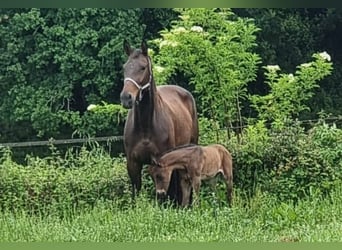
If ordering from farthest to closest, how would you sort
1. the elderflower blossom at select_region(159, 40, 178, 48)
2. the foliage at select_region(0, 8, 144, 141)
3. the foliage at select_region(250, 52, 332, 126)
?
the foliage at select_region(0, 8, 144, 141) → the foliage at select_region(250, 52, 332, 126) → the elderflower blossom at select_region(159, 40, 178, 48)

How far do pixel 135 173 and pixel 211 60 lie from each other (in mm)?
2343

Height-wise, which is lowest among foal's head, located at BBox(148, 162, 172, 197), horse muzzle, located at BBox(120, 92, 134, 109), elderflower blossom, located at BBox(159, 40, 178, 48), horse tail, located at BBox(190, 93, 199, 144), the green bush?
the green bush

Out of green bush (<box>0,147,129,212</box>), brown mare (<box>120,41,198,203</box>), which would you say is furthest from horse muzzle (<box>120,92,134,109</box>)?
green bush (<box>0,147,129,212</box>)

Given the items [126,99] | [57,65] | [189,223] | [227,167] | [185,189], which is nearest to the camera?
[189,223]

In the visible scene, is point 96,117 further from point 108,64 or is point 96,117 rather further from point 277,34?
point 277,34

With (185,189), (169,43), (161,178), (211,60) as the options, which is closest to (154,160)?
(161,178)

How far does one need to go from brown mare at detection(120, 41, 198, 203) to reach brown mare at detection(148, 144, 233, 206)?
115mm

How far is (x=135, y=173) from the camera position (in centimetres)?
601

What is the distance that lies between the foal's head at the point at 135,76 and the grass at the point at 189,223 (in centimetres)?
74

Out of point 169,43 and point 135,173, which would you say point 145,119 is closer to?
point 135,173

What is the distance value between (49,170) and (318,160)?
2.35m

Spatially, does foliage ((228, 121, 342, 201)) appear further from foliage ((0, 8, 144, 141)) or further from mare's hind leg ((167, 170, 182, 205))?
foliage ((0, 8, 144, 141))

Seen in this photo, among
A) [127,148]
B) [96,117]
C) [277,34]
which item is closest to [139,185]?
[127,148]

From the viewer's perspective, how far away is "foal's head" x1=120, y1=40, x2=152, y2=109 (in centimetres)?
532
